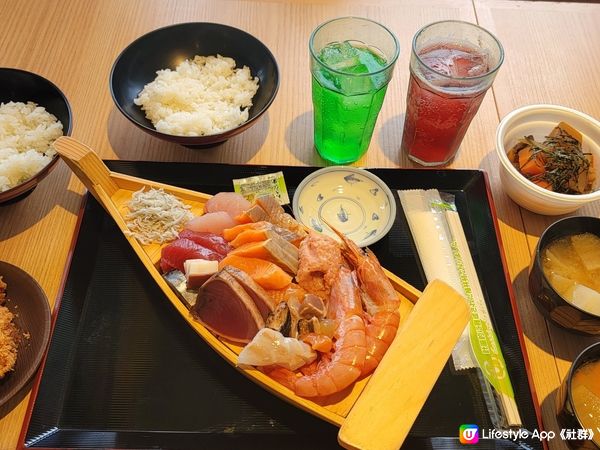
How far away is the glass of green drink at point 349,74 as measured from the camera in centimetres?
154

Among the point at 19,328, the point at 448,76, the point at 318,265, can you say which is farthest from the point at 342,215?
the point at 19,328

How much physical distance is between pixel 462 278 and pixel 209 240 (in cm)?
77

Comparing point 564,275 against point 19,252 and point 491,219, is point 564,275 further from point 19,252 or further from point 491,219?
point 19,252

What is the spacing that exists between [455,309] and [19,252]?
53.1 inches

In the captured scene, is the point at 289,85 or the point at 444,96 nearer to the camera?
the point at 444,96

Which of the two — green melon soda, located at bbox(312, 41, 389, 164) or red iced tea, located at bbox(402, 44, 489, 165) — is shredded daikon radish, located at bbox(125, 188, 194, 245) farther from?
red iced tea, located at bbox(402, 44, 489, 165)

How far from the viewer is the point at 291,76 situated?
6.84ft

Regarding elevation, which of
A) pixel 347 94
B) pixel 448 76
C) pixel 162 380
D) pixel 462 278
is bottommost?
pixel 162 380

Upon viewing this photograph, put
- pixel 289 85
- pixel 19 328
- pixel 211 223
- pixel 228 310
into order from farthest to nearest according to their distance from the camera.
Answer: pixel 289 85 → pixel 211 223 → pixel 19 328 → pixel 228 310

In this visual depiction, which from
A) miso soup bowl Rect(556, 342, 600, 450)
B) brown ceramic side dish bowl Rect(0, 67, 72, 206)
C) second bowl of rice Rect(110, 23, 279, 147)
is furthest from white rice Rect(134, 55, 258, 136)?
miso soup bowl Rect(556, 342, 600, 450)

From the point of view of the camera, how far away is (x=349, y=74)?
1484 millimetres

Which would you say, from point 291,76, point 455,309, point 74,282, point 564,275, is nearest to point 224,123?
point 291,76

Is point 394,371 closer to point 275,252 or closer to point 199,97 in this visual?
point 275,252

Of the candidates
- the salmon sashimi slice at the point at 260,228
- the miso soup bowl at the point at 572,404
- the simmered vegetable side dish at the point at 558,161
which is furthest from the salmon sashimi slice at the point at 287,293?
the simmered vegetable side dish at the point at 558,161
